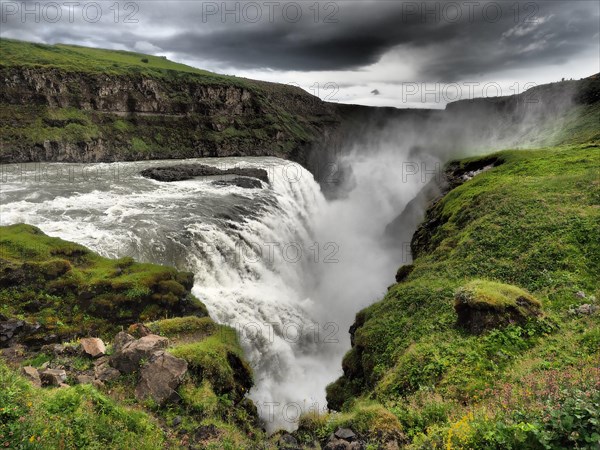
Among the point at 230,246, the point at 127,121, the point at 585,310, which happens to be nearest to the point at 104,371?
the point at 585,310

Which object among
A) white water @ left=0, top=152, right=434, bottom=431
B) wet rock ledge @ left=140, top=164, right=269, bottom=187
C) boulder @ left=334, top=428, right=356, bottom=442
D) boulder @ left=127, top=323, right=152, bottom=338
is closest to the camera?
boulder @ left=334, top=428, right=356, bottom=442

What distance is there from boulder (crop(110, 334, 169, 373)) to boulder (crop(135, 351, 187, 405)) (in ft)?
0.86

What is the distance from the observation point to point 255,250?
1109 inches

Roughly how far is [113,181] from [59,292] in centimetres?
3279

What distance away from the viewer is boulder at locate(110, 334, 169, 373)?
1022 cm

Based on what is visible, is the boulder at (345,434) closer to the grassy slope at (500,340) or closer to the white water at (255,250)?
the grassy slope at (500,340)

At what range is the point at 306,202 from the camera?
1962 inches

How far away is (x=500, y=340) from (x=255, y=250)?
19.8m

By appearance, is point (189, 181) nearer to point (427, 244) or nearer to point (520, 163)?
point (427, 244)

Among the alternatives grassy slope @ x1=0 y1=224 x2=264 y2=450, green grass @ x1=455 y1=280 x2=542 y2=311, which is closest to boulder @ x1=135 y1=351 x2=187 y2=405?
grassy slope @ x1=0 y1=224 x2=264 y2=450

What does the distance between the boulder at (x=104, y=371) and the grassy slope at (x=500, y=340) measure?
6.96m

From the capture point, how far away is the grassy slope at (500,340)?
6037 mm

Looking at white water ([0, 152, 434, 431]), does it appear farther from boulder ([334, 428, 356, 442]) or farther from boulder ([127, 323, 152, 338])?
boulder ([334, 428, 356, 442])

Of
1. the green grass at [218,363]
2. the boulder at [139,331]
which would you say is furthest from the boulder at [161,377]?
the boulder at [139,331]
